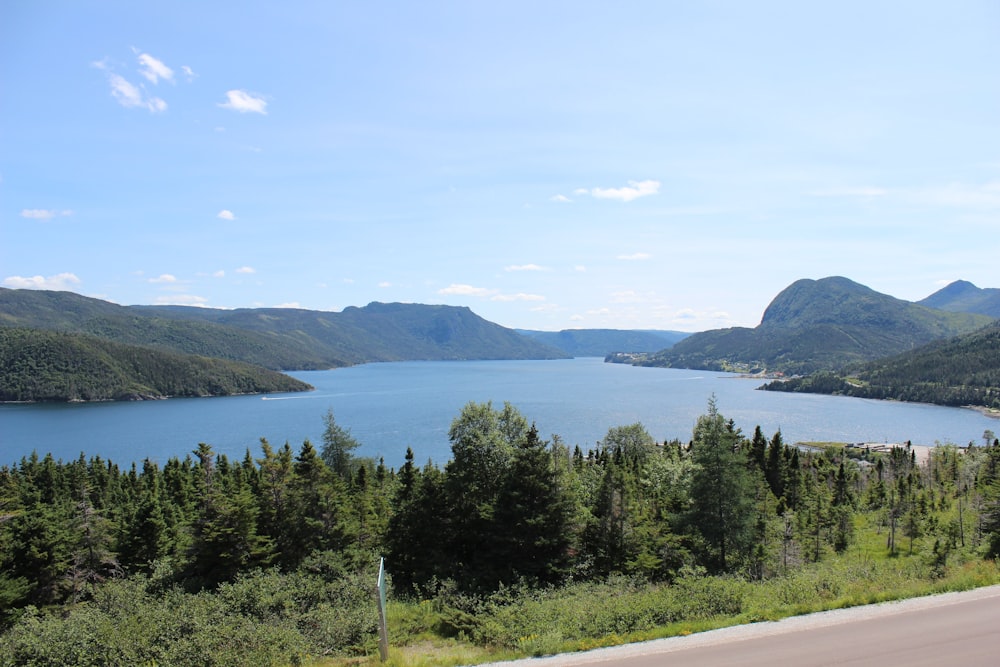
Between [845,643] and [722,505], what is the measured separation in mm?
15891

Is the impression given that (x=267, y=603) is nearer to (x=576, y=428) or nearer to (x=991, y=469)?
(x=991, y=469)

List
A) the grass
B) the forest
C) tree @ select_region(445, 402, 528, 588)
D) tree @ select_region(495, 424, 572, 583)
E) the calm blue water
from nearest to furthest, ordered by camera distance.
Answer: the grass, the forest, tree @ select_region(495, 424, 572, 583), tree @ select_region(445, 402, 528, 588), the calm blue water

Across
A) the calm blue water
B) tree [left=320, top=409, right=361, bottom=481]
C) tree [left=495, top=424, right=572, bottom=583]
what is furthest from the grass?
the calm blue water

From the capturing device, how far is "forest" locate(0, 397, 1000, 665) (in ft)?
46.2

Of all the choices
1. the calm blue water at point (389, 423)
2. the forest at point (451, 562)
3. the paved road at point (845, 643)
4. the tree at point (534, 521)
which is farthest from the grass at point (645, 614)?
the calm blue water at point (389, 423)

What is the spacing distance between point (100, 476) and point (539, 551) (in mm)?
63440

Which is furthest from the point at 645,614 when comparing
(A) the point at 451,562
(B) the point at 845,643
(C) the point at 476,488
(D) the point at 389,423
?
(D) the point at 389,423

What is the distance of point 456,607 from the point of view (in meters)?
19.7

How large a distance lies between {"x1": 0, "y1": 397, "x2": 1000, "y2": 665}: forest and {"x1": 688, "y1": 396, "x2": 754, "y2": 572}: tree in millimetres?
87

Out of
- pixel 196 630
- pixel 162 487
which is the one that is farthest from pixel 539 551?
pixel 162 487

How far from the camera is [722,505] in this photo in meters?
26.0

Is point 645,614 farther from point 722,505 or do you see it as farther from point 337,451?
point 337,451

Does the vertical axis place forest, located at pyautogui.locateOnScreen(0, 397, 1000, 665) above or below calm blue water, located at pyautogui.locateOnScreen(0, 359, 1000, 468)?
above

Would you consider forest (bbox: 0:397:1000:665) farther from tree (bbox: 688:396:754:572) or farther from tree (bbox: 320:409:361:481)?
tree (bbox: 320:409:361:481)
